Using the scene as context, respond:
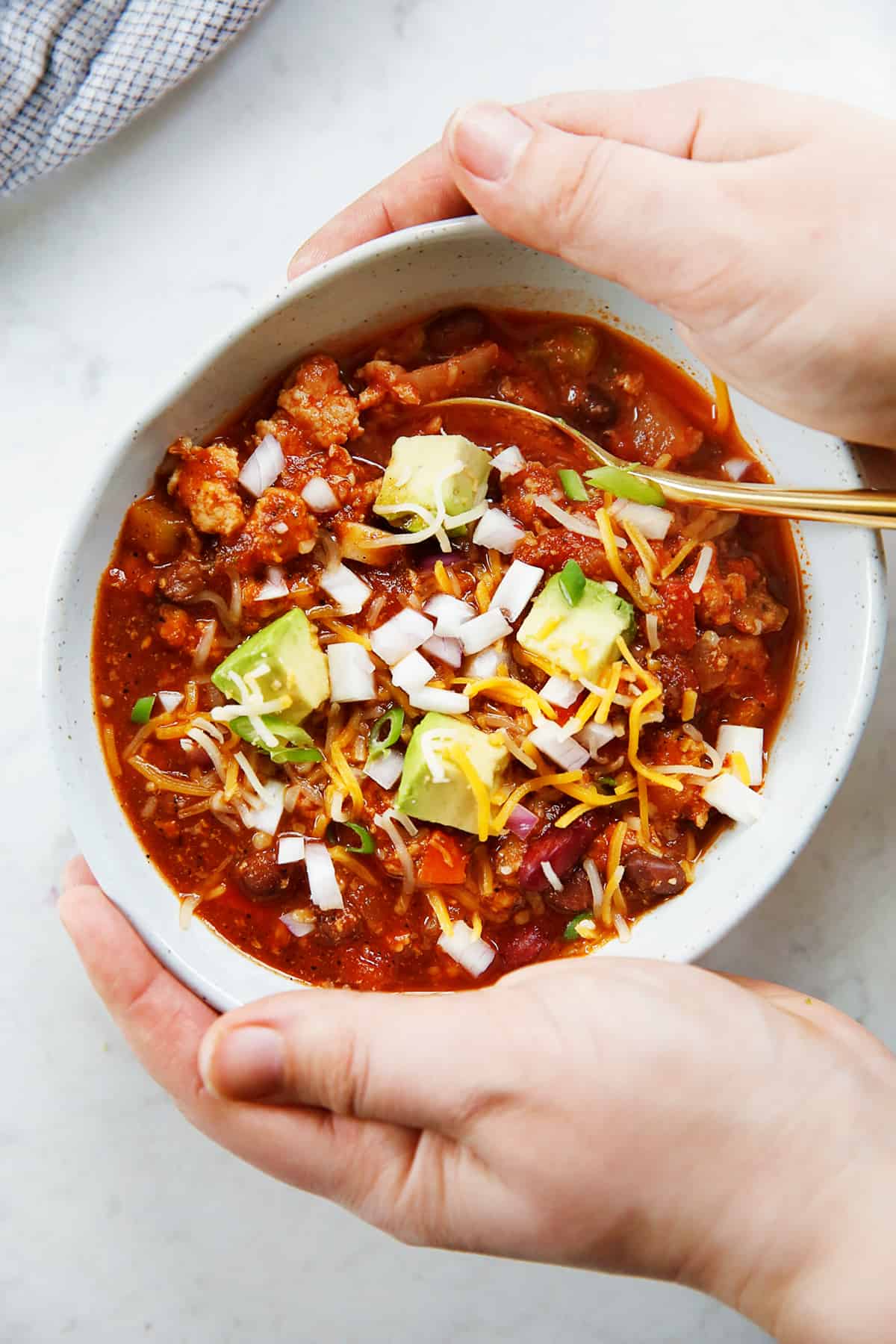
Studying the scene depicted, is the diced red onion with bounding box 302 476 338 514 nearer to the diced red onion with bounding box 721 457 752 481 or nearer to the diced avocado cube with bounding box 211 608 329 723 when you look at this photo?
the diced avocado cube with bounding box 211 608 329 723

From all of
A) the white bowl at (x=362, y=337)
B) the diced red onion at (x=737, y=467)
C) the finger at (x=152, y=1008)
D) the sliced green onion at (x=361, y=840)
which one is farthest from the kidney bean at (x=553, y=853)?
the diced red onion at (x=737, y=467)

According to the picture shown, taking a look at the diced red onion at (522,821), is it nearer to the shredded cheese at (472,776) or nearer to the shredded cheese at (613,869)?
the shredded cheese at (472,776)

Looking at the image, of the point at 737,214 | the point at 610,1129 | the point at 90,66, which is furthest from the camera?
A: the point at 90,66

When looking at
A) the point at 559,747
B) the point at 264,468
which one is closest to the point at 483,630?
the point at 559,747

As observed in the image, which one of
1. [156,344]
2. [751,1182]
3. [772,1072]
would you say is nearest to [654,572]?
[772,1072]

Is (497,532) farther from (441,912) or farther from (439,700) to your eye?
(441,912)

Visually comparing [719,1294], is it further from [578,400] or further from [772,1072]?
[578,400]
